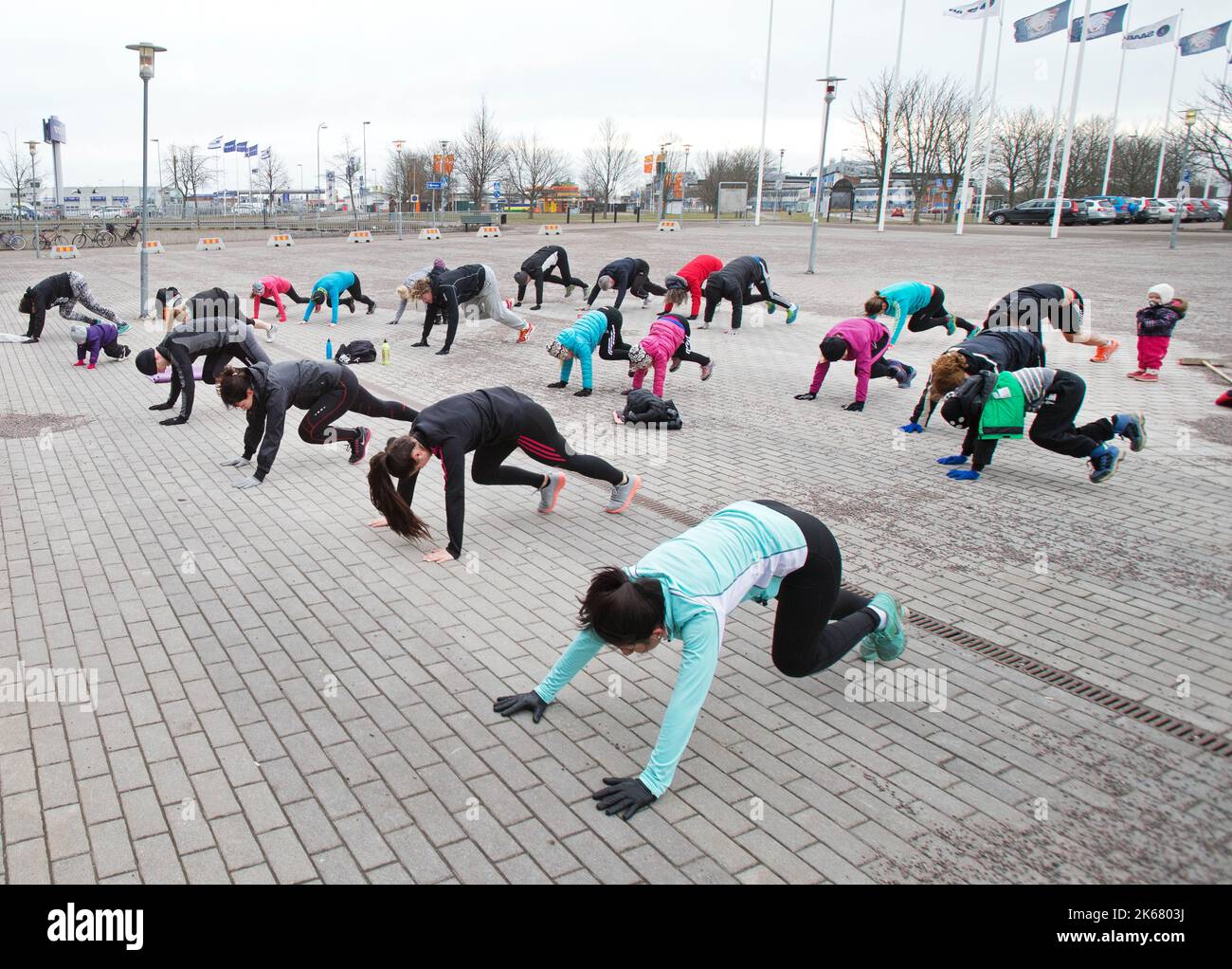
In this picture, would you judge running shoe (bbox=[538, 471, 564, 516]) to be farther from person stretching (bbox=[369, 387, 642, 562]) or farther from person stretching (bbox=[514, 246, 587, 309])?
person stretching (bbox=[514, 246, 587, 309])

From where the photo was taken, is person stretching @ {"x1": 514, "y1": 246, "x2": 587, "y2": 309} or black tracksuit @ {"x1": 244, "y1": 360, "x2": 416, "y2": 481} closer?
black tracksuit @ {"x1": 244, "y1": 360, "x2": 416, "y2": 481}

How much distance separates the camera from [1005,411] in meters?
7.69

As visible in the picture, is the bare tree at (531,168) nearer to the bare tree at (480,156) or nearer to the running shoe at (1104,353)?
the bare tree at (480,156)

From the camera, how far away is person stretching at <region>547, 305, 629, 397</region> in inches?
407

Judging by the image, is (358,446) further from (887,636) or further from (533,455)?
(887,636)

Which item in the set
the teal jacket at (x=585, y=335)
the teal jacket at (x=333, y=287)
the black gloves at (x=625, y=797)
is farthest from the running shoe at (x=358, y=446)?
the teal jacket at (x=333, y=287)

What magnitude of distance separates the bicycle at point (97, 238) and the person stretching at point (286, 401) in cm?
3409

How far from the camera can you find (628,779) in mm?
3686

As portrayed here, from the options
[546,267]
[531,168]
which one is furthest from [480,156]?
[546,267]

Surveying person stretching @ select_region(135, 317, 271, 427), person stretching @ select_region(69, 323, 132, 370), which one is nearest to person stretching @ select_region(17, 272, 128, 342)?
person stretching @ select_region(69, 323, 132, 370)

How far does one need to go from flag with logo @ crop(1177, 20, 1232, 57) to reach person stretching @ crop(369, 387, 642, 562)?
4437 cm

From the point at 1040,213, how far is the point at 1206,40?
919cm
